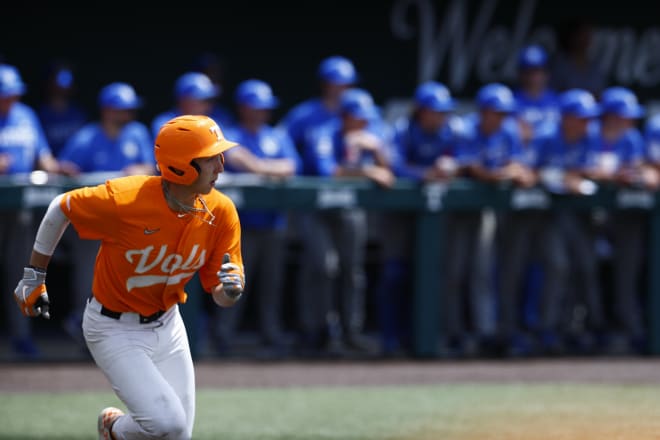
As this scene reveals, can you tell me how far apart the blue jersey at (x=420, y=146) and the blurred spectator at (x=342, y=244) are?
13 cm

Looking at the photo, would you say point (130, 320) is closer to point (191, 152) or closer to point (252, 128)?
point (191, 152)

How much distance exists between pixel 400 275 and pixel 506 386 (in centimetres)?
132

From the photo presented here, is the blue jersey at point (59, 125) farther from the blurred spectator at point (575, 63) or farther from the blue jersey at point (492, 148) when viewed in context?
the blurred spectator at point (575, 63)

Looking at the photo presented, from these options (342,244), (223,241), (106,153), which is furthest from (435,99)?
(223,241)

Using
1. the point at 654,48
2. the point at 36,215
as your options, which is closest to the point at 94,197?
the point at 36,215

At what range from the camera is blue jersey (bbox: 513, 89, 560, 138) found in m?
8.41

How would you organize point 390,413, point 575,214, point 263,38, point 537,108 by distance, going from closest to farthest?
point 390,413, point 575,214, point 537,108, point 263,38

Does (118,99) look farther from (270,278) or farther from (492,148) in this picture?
(492,148)

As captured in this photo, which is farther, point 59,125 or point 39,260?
point 59,125

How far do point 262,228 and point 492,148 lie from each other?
63.2 inches

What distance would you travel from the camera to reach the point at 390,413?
19.7ft

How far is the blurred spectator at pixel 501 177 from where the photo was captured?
25.3ft

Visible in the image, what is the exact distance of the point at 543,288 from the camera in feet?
26.0

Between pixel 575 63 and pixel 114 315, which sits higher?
pixel 575 63
